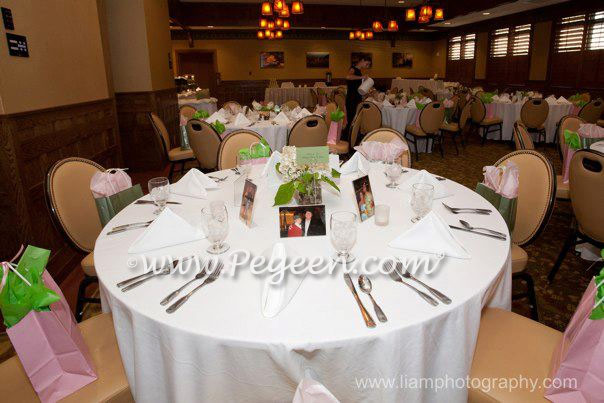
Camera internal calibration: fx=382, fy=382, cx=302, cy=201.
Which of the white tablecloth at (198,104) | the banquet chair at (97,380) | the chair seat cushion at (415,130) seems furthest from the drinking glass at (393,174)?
the white tablecloth at (198,104)

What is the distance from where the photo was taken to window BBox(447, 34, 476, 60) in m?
14.1

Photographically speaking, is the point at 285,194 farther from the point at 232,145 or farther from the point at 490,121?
the point at 490,121

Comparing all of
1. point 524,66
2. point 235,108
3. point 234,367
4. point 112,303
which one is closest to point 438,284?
point 234,367

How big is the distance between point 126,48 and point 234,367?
19.6 feet

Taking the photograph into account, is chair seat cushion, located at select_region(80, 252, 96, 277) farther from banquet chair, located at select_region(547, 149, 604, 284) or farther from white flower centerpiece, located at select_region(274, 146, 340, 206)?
banquet chair, located at select_region(547, 149, 604, 284)

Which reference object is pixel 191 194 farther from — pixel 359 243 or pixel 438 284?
pixel 438 284

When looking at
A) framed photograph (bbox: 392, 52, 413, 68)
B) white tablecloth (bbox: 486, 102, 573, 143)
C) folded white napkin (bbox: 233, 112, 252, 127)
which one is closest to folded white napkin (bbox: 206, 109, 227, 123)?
folded white napkin (bbox: 233, 112, 252, 127)

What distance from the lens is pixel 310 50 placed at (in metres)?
15.4

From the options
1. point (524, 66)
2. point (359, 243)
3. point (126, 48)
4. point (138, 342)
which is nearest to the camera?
point (138, 342)

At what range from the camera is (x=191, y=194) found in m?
2.00

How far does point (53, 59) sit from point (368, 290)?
3.45 metres

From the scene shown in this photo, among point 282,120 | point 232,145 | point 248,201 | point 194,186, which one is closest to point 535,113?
point 282,120

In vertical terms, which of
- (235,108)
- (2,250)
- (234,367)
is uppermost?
(235,108)

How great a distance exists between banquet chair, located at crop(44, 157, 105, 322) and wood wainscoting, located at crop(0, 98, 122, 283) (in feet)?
0.99
